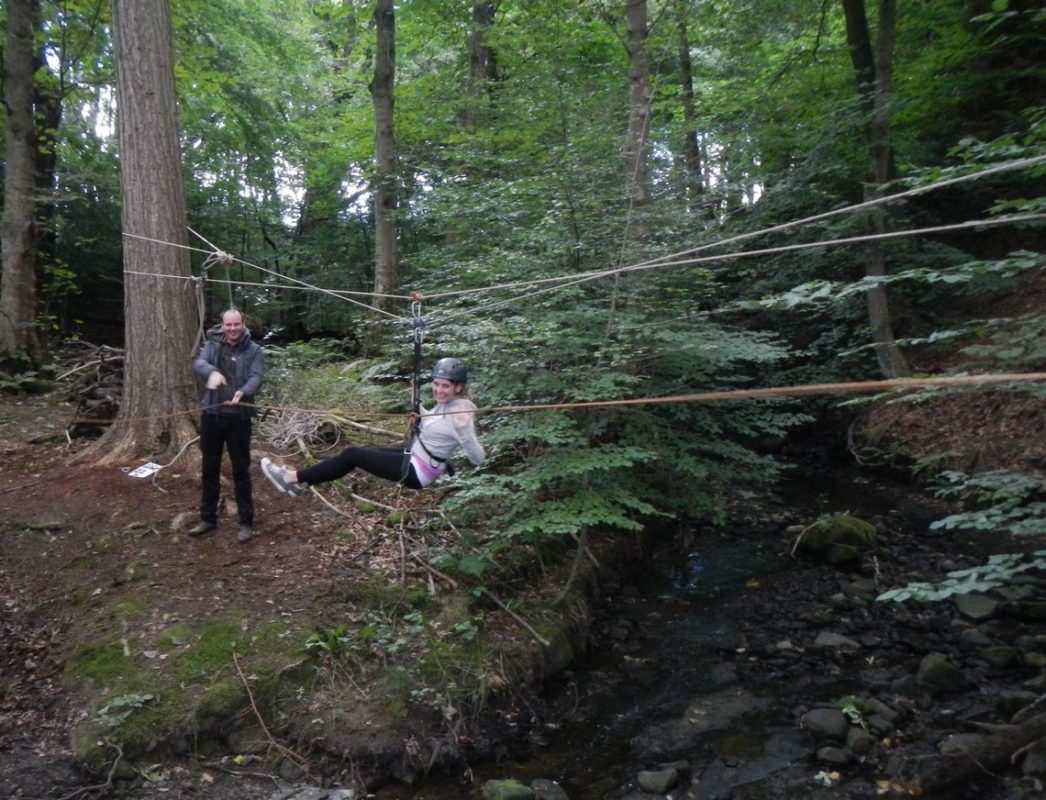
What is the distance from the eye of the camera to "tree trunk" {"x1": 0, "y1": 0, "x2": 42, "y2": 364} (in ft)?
29.1

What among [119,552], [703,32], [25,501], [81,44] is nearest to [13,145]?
[81,44]

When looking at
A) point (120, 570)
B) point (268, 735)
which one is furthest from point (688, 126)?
point (268, 735)

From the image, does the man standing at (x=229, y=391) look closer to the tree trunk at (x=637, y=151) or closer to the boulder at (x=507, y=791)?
the boulder at (x=507, y=791)

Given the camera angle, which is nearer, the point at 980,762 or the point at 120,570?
the point at 980,762

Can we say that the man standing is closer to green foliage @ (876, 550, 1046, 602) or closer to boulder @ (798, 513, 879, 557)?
green foliage @ (876, 550, 1046, 602)

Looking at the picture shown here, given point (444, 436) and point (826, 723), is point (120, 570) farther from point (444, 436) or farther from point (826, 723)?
point (826, 723)

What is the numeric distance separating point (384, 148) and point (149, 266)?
5.69 metres

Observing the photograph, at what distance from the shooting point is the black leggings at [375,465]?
478 centimetres

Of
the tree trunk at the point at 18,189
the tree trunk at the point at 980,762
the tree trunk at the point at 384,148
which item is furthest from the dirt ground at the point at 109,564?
the tree trunk at the point at 384,148

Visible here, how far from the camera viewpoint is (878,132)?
976 cm

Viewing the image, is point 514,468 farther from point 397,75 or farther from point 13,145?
point 397,75

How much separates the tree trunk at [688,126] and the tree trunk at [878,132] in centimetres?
227

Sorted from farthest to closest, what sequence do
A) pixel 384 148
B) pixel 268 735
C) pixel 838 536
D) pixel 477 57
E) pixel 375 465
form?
pixel 477 57
pixel 384 148
pixel 838 536
pixel 375 465
pixel 268 735

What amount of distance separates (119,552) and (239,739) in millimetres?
1900
